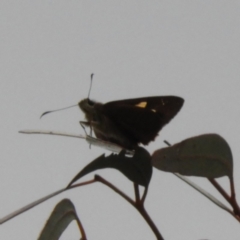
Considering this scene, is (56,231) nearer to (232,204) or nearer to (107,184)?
(107,184)

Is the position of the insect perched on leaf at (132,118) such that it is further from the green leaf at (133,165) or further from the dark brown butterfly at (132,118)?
the green leaf at (133,165)

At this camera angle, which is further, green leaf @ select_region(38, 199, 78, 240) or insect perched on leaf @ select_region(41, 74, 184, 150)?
insect perched on leaf @ select_region(41, 74, 184, 150)

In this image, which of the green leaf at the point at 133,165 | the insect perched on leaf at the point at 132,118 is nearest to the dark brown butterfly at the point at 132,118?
the insect perched on leaf at the point at 132,118

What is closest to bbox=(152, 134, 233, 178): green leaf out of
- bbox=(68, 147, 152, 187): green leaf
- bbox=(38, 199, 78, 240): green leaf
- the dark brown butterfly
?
bbox=(68, 147, 152, 187): green leaf

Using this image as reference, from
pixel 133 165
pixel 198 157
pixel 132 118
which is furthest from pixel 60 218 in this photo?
pixel 132 118

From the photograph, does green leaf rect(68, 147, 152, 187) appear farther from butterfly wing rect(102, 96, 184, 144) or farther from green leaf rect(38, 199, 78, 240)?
butterfly wing rect(102, 96, 184, 144)

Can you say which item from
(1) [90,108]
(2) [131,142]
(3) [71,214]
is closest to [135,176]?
(3) [71,214]
